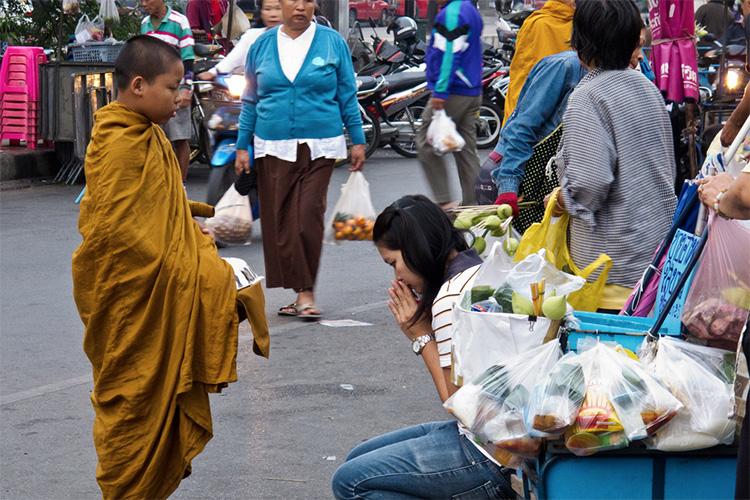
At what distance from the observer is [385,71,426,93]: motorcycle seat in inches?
446

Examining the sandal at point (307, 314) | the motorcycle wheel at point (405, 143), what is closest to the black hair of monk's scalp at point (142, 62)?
the sandal at point (307, 314)

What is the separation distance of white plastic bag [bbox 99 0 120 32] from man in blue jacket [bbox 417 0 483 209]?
5937 millimetres

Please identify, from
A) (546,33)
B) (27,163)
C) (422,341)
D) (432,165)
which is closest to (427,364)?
(422,341)

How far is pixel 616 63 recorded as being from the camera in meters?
3.12

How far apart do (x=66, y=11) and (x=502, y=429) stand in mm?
10281

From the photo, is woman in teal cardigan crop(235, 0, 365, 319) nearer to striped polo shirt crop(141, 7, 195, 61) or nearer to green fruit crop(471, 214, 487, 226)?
green fruit crop(471, 214, 487, 226)

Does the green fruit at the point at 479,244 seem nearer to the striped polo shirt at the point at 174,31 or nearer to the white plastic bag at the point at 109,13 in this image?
the striped polo shirt at the point at 174,31

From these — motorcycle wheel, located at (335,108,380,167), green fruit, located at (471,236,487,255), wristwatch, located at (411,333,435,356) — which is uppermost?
green fruit, located at (471,236,487,255)

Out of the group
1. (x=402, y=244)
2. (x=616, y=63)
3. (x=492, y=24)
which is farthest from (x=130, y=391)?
(x=492, y=24)

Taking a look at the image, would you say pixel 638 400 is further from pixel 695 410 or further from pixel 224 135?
pixel 224 135

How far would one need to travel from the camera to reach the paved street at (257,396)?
3.44 m

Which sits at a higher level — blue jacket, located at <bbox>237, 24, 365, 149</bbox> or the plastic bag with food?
blue jacket, located at <bbox>237, 24, 365, 149</bbox>

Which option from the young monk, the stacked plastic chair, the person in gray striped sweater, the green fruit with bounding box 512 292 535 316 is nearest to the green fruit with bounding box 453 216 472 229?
the person in gray striped sweater

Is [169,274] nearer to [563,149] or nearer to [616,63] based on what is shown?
[563,149]
